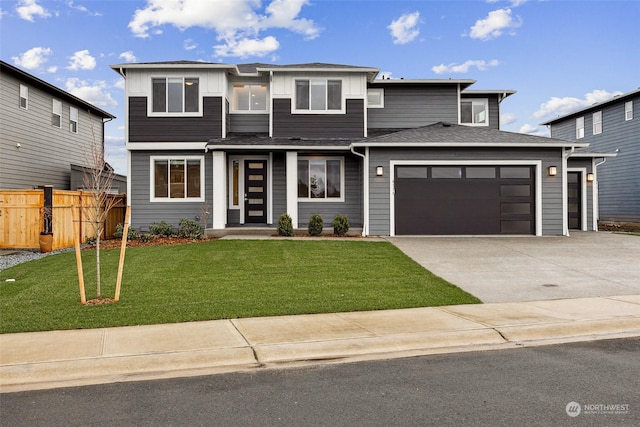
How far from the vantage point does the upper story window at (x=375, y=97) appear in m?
20.0

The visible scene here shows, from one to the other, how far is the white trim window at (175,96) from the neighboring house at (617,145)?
21.6 metres

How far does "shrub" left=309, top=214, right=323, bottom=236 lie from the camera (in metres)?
16.4

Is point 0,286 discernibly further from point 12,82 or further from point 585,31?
point 585,31

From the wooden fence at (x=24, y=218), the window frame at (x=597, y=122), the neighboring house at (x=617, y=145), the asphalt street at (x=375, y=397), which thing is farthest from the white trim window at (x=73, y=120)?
the window frame at (x=597, y=122)

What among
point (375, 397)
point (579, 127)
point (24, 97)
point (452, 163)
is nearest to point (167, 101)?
point (24, 97)

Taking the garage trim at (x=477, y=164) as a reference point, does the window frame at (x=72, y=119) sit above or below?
above

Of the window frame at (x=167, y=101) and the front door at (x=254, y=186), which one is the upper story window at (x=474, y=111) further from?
the window frame at (x=167, y=101)

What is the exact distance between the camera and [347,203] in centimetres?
1811

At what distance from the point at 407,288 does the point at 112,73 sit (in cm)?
1483

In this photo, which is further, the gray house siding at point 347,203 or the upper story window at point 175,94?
the gray house siding at point 347,203

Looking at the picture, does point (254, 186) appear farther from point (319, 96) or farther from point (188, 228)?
point (319, 96)

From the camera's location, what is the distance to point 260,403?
13.0 ft

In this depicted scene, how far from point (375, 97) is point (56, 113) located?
15.2 m

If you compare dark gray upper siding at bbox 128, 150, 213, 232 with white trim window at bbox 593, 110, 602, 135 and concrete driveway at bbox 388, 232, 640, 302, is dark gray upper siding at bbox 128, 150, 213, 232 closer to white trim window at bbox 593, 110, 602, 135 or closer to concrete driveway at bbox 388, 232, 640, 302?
concrete driveway at bbox 388, 232, 640, 302
